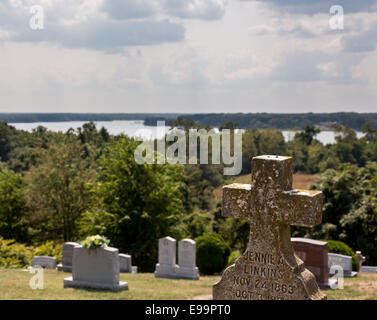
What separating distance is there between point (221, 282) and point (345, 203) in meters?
22.5

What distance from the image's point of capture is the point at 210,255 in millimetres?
20656

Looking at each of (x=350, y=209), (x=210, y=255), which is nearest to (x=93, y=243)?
(x=210, y=255)

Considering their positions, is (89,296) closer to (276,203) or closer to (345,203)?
(276,203)

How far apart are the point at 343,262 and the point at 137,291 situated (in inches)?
339

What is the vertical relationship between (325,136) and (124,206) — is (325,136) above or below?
above

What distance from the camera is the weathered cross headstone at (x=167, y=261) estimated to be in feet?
58.5

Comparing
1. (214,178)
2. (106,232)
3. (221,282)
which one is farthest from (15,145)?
(221,282)

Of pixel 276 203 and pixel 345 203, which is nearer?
pixel 276 203

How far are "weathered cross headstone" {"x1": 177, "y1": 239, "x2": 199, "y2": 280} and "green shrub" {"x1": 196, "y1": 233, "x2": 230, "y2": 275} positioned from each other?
9.71 feet

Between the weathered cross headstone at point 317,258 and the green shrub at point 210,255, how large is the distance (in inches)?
240

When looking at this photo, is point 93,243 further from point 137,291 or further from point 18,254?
point 18,254

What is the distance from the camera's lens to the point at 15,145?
6838cm

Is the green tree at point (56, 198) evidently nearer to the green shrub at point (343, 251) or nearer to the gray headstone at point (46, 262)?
the gray headstone at point (46, 262)
